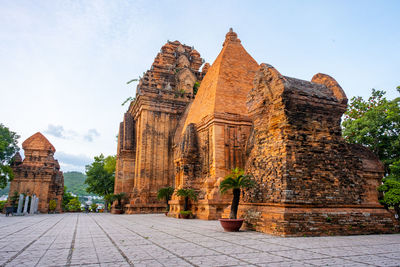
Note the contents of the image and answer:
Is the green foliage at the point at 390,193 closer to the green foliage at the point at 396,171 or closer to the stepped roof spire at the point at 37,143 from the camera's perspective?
the green foliage at the point at 396,171

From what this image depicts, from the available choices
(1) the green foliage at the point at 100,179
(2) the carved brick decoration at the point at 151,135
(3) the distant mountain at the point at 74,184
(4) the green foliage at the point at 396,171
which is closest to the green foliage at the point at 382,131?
(4) the green foliage at the point at 396,171

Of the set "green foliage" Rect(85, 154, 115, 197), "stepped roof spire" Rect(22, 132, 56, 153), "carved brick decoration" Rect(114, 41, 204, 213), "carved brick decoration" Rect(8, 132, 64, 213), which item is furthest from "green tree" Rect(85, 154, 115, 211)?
"carved brick decoration" Rect(114, 41, 204, 213)

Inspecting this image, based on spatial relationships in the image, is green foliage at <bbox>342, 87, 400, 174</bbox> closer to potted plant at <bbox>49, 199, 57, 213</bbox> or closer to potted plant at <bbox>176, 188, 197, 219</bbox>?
potted plant at <bbox>176, 188, 197, 219</bbox>

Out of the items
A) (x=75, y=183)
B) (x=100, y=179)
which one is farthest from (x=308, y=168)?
(x=75, y=183)

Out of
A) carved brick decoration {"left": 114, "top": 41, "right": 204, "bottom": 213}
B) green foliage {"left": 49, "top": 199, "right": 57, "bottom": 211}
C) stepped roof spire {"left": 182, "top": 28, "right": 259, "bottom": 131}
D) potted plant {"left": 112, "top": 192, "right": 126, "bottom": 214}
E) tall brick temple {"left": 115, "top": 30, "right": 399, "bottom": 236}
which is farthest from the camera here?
green foliage {"left": 49, "top": 199, "right": 57, "bottom": 211}

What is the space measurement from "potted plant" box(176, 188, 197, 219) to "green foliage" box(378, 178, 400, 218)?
26.0ft

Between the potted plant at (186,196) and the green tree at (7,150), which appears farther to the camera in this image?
the green tree at (7,150)

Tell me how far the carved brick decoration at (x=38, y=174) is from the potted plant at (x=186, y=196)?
1723cm

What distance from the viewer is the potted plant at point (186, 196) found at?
13.7 m

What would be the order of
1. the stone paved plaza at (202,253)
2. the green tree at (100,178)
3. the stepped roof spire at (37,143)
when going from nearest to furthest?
the stone paved plaza at (202,253) < the stepped roof spire at (37,143) < the green tree at (100,178)

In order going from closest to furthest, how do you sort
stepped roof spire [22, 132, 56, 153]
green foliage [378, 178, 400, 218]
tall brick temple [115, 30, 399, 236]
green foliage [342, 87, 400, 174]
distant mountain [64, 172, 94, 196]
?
tall brick temple [115, 30, 399, 236]
green foliage [378, 178, 400, 218]
green foliage [342, 87, 400, 174]
stepped roof spire [22, 132, 56, 153]
distant mountain [64, 172, 94, 196]

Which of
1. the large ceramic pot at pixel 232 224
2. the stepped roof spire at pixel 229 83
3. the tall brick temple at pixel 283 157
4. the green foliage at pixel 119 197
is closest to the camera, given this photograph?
the tall brick temple at pixel 283 157

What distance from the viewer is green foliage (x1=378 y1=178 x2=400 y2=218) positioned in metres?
8.27

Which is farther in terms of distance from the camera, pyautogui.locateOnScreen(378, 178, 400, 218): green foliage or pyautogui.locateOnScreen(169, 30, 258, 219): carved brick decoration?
pyautogui.locateOnScreen(169, 30, 258, 219): carved brick decoration
